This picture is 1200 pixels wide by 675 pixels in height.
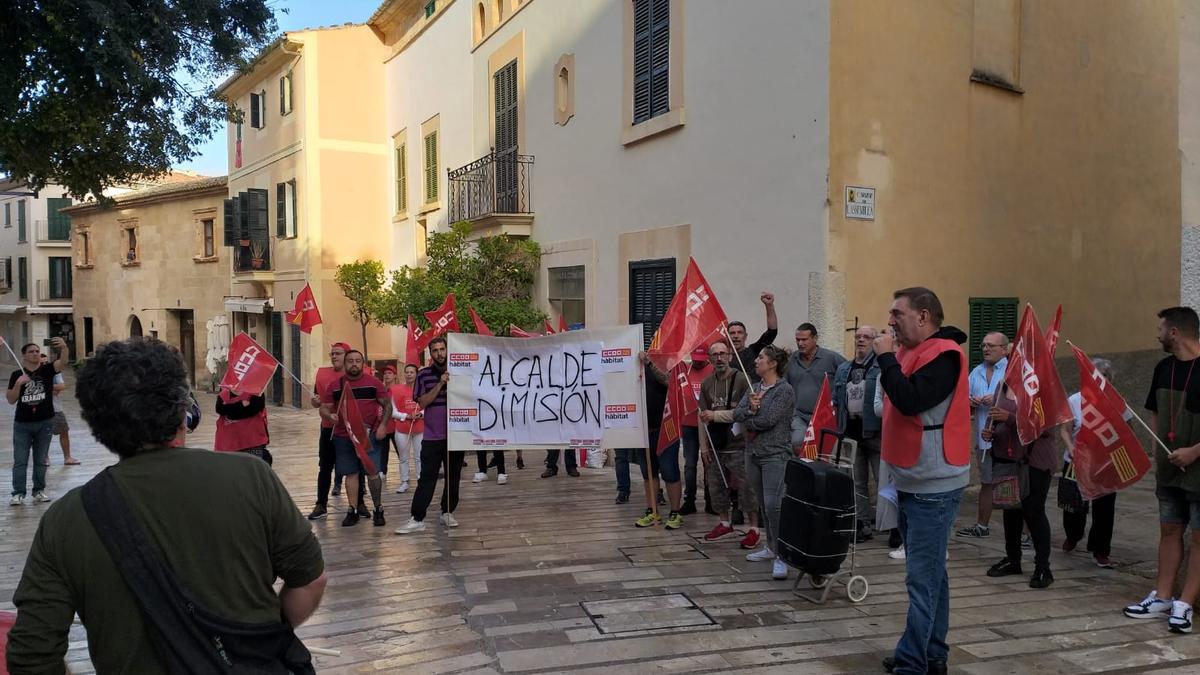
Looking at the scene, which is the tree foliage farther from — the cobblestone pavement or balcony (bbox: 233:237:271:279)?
balcony (bbox: 233:237:271:279)

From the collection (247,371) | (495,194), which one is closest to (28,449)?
(247,371)

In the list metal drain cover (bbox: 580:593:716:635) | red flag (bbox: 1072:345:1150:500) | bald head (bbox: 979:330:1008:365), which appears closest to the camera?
metal drain cover (bbox: 580:593:716:635)

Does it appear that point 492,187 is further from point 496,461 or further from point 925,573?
point 925,573

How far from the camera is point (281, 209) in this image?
90.5 feet

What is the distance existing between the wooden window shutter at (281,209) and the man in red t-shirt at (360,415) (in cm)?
1958

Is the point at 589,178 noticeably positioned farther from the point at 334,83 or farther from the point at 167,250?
the point at 167,250

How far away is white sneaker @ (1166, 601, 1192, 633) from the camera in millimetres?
5262

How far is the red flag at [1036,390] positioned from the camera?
20.6ft

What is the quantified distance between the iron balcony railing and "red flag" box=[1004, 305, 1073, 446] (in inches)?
432

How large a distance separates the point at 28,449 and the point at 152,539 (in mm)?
9743

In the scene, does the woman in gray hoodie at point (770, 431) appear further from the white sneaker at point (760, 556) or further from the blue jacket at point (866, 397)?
the blue jacket at point (866, 397)

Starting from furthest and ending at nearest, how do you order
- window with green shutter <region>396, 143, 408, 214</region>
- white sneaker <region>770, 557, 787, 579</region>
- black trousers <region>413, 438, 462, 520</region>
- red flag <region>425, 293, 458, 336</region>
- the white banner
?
1. window with green shutter <region>396, 143, 408, 214</region>
2. red flag <region>425, 293, 458, 336</region>
3. the white banner
4. black trousers <region>413, 438, 462, 520</region>
5. white sneaker <region>770, 557, 787, 579</region>

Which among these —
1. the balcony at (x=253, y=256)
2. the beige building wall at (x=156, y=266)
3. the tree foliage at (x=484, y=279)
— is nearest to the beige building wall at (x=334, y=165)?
the balcony at (x=253, y=256)

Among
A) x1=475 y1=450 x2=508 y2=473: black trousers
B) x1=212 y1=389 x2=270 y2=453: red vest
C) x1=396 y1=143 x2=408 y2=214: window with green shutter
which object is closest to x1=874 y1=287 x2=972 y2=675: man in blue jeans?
x1=212 y1=389 x2=270 y2=453: red vest
